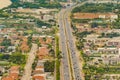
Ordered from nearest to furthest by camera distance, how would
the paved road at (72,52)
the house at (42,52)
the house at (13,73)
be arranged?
the house at (13,73) → the paved road at (72,52) → the house at (42,52)

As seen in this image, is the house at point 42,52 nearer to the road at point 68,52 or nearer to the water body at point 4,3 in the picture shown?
the road at point 68,52

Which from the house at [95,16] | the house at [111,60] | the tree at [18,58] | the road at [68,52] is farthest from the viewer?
the house at [95,16]

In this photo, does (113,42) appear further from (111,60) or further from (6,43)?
(6,43)

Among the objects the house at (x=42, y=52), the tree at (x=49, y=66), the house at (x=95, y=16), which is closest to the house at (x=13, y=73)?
the tree at (x=49, y=66)

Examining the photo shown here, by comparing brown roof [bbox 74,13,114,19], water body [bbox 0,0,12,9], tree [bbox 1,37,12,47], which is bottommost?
tree [bbox 1,37,12,47]

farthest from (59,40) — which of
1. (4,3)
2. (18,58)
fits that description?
(4,3)

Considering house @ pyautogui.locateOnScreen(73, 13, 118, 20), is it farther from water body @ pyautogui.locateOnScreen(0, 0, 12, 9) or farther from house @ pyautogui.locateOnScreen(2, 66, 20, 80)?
house @ pyautogui.locateOnScreen(2, 66, 20, 80)

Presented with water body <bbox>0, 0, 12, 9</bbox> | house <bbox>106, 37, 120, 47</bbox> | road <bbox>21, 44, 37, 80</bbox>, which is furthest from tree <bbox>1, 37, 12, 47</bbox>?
water body <bbox>0, 0, 12, 9</bbox>

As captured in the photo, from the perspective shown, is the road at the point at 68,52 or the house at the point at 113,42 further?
the house at the point at 113,42

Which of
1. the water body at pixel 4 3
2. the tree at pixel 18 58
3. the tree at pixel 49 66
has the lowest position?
the tree at pixel 49 66

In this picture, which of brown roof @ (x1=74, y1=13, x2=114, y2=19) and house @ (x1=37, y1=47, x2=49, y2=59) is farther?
brown roof @ (x1=74, y1=13, x2=114, y2=19)
